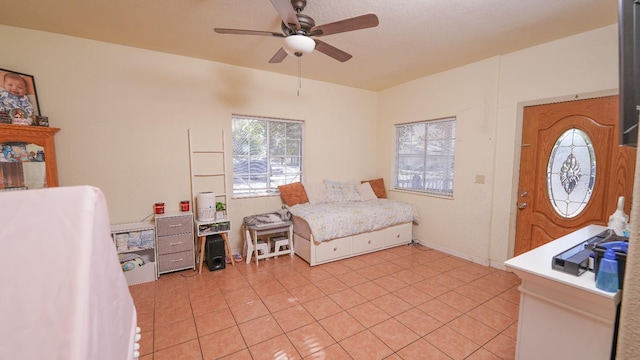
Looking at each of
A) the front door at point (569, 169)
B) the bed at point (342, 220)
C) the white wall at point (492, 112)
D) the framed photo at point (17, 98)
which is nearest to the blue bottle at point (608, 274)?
the front door at point (569, 169)

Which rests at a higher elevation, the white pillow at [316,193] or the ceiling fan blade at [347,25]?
the ceiling fan blade at [347,25]

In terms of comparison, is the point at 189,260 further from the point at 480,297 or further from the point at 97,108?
the point at 480,297

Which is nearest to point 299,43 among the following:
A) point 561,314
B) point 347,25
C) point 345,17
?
point 347,25

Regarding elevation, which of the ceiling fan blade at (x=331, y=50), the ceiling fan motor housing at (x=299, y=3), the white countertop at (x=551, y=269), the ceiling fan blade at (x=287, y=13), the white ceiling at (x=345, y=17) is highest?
the white ceiling at (x=345, y=17)

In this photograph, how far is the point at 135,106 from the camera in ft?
10.1

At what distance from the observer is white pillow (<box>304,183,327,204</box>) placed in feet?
13.6

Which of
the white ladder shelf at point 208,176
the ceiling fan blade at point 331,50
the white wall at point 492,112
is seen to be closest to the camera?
the ceiling fan blade at point 331,50

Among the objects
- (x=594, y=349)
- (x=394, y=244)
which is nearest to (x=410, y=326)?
(x=594, y=349)

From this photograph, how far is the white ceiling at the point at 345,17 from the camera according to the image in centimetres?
215

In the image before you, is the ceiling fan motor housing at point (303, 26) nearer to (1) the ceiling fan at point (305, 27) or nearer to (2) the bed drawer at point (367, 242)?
(1) the ceiling fan at point (305, 27)

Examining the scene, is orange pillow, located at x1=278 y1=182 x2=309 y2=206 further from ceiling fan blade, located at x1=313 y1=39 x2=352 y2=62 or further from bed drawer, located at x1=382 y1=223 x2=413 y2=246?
ceiling fan blade, located at x1=313 y1=39 x2=352 y2=62

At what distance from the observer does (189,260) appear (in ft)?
10.5

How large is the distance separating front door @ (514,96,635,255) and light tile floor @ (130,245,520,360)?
74 cm

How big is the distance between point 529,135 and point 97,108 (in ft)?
15.7
